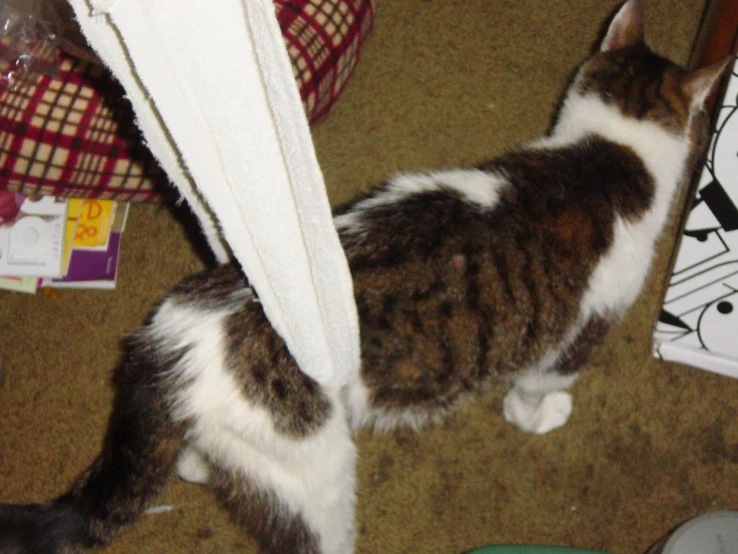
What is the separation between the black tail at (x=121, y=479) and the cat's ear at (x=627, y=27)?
96 cm

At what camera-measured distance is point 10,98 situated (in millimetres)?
1207

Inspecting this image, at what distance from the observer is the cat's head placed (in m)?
1.03

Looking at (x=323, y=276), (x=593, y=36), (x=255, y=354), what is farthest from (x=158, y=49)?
(x=593, y=36)

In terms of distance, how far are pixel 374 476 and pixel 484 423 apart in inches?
9.9

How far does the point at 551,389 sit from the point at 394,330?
49 cm

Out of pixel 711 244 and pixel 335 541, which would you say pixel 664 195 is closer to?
pixel 711 244

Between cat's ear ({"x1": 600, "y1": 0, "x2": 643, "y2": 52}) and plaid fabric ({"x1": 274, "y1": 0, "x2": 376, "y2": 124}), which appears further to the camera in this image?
plaid fabric ({"x1": 274, "y1": 0, "x2": 376, "y2": 124})

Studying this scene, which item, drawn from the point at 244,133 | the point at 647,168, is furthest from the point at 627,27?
the point at 244,133

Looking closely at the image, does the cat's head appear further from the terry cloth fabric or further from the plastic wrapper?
the plastic wrapper

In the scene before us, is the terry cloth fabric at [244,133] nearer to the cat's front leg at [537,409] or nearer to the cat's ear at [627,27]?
the cat's front leg at [537,409]

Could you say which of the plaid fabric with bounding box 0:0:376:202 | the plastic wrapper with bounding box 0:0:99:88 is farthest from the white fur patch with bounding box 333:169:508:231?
the plastic wrapper with bounding box 0:0:99:88

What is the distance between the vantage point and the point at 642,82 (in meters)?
A: 1.07

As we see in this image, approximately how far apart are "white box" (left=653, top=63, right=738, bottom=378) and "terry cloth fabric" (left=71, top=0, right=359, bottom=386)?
755 millimetres

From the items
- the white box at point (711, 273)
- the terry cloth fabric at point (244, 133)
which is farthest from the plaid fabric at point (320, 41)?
the white box at point (711, 273)
